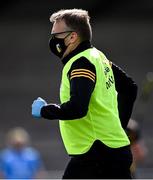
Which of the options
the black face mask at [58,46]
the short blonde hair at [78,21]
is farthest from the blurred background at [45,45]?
the short blonde hair at [78,21]

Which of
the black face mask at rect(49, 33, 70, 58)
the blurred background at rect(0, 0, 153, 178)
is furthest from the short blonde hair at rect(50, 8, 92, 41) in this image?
the blurred background at rect(0, 0, 153, 178)

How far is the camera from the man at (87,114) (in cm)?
514

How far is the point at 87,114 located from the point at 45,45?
13.4 m

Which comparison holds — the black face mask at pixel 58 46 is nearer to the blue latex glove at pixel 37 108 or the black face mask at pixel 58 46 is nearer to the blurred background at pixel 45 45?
the blue latex glove at pixel 37 108

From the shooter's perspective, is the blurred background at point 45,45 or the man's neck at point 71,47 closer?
the man's neck at point 71,47

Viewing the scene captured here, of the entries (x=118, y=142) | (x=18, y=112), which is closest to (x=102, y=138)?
(x=118, y=142)

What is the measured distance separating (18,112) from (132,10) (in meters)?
3.71

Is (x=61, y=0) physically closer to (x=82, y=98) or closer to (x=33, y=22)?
(x=33, y=22)

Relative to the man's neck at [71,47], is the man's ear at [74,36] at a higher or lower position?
higher

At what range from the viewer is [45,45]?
18.6 meters

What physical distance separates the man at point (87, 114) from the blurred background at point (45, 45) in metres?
12.4

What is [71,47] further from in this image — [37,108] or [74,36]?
[37,108]

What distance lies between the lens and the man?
Result: 514 centimetres

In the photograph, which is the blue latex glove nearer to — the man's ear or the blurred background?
the man's ear
